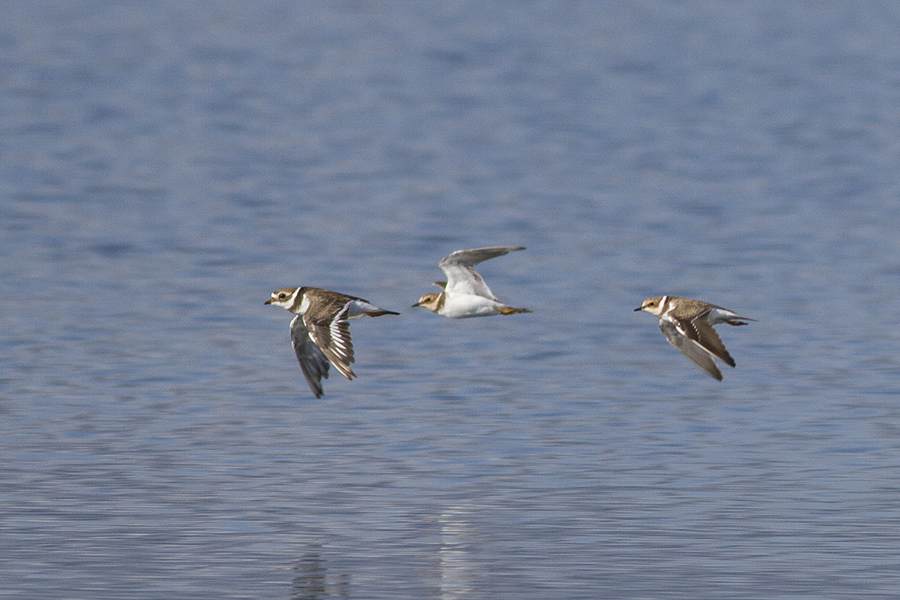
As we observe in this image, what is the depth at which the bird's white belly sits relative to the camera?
831 inches

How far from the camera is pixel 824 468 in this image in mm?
23469

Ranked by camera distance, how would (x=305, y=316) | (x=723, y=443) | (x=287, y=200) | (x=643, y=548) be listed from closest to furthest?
(x=643, y=548) → (x=305, y=316) → (x=723, y=443) → (x=287, y=200)

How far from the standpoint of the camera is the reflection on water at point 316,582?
1845 centimetres

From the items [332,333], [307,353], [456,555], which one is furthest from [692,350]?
[307,353]

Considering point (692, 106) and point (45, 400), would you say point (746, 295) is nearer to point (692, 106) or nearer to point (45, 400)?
point (45, 400)

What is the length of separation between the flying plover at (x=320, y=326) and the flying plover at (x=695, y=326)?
10.9 ft

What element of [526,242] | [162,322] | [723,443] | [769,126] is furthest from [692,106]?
[723,443]

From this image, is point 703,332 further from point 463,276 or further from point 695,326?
point 463,276

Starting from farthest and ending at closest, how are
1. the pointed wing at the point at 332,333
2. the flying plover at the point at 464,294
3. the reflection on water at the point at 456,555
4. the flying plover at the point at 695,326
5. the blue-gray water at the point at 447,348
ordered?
the flying plover at the point at 464,294
the blue-gray water at the point at 447,348
the pointed wing at the point at 332,333
the flying plover at the point at 695,326
the reflection on water at the point at 456,555

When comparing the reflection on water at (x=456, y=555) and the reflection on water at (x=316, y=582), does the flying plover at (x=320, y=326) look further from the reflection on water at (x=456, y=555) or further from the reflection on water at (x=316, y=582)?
the reflection on water at (x=456, y=555)

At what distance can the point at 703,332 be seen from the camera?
20.0 meters

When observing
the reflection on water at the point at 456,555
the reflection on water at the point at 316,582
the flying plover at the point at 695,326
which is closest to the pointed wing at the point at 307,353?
the reflection on water at the point at 456,555

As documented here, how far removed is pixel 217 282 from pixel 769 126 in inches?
1548

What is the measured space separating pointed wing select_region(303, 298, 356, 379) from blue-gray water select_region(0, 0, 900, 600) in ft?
7.17
